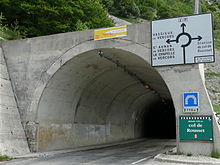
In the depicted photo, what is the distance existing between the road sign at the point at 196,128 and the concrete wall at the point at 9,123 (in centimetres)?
749

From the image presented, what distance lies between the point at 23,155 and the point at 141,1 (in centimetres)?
6796

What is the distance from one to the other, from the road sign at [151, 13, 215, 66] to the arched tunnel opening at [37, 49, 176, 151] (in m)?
1.13

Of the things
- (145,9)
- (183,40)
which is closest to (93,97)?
(183,40)

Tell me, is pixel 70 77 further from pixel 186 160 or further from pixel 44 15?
pixel 44 15

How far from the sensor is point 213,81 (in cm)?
2920

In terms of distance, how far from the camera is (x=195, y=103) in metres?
10.8

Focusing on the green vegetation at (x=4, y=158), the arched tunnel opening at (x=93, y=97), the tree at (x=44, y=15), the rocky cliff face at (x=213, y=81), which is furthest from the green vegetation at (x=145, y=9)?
the green vegetation at (x=4, y=158)

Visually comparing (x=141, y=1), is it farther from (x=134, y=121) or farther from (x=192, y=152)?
(x=192, y=152)

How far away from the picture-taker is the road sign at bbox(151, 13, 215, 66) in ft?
36.4

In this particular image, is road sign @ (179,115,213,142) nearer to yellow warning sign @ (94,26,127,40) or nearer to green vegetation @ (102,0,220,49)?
yellow warning sign @ (94,26,127,40)

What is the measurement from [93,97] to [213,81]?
1677cm

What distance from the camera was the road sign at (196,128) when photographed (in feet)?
34.3

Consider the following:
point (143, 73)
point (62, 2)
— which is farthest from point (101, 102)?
point (62, 2)

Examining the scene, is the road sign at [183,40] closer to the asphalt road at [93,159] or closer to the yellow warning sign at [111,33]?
the yellow warning sign at [111,33]
